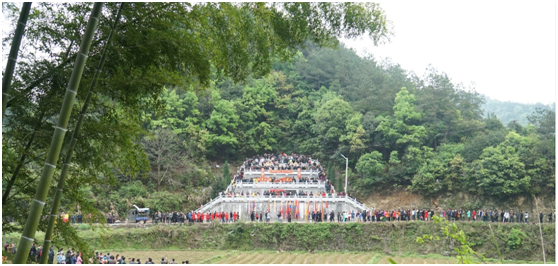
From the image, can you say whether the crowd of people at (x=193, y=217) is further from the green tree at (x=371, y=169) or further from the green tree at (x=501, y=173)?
the green tree at (x=501, y=173)

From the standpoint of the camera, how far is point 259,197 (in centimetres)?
2139

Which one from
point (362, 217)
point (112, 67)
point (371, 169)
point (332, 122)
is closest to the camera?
point (112, 67)

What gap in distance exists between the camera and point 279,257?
16641 millimetres

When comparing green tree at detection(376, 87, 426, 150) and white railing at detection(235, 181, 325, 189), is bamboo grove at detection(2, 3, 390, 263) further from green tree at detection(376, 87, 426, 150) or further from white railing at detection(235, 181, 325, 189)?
green tree at detection(376, 87, 426, 150)

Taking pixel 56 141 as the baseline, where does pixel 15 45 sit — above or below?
above

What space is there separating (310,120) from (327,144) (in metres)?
3.15

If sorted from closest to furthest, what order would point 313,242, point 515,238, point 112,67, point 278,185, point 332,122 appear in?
point 112,67
point 515,238
point 313,242
point 278,185
point 332,122

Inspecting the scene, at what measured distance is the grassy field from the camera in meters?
15.8

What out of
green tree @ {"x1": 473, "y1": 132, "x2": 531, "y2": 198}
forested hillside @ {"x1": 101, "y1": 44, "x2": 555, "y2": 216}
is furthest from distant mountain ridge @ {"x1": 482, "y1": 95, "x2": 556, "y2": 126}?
green tree @ {"x1": 473, "y1": 132, "x2": 531, "y2": 198}

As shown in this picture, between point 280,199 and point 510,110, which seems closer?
point 280,199

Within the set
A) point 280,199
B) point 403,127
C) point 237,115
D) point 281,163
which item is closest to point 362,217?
point 280,199

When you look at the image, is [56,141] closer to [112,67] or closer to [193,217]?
[112,67]

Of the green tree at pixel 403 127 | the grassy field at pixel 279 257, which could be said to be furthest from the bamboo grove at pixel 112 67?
the green tree at pixel 403 127

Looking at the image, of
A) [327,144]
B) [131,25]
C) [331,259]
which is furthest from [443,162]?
[131,25]
